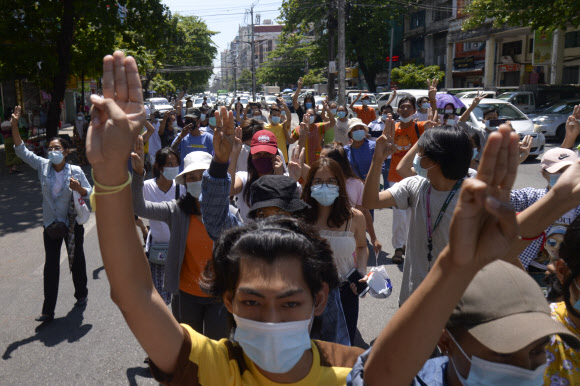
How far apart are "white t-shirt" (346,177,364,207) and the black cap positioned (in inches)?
62.1

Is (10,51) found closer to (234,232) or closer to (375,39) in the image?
(234,232)

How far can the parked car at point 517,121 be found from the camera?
1455 cm

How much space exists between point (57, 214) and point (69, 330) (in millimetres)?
1092

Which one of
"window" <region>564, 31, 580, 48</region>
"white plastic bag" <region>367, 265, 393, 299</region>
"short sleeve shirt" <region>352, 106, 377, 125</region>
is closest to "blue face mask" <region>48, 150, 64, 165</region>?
"white plastic bag" <region>367, 265, 393, 299</region>

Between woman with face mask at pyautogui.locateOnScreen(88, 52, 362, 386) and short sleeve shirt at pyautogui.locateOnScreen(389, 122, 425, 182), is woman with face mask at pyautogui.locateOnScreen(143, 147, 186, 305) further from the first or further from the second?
short sleeve shirt at pyautogui.locateOnScreen(389, 122, 425, 182)

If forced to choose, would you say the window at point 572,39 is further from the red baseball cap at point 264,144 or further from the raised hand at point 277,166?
the raised hand at point 277,166

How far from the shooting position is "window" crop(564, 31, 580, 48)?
2651 centimetres

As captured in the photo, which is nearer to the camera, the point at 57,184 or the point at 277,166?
the point at 277,166

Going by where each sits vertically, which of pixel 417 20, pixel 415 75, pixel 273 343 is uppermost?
pixel 417 20

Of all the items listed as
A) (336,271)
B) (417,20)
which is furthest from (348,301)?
(417,20)

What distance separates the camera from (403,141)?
23.9 feet

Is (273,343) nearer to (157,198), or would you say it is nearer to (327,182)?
(327,182)

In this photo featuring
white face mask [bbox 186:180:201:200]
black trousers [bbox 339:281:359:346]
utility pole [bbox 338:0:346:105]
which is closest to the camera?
black trousers [bbox 339:281:359:346]

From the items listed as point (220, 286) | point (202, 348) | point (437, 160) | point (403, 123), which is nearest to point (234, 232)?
point (220, 286)
